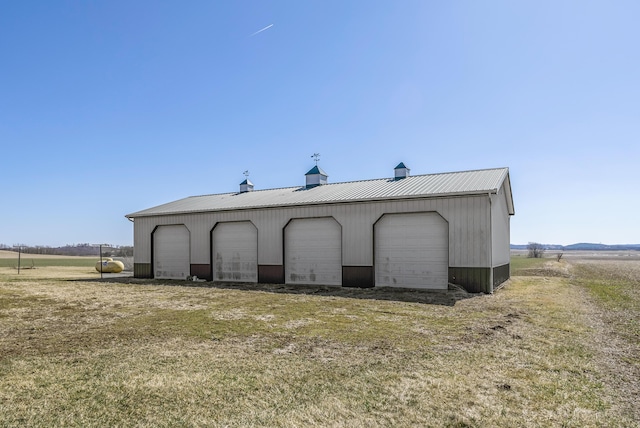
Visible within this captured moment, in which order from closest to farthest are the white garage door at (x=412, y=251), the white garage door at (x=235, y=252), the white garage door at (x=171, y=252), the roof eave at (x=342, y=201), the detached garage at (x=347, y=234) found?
the roof eave at (x=342, y=201)
the detached garage at (x=347, y=234)
the white garage door at (x=412, y=251)
the white garage door at (x=235, y=252)
the white garage door at (x=171, y=252)

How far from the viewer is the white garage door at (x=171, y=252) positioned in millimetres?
25688

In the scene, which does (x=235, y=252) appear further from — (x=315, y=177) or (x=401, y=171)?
(x=401, y=171)

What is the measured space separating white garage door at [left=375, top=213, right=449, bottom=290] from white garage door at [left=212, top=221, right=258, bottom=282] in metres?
7.61

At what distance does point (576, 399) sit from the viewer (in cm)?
530

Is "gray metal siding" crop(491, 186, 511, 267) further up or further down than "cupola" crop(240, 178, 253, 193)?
further down

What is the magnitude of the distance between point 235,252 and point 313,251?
17.2 feet

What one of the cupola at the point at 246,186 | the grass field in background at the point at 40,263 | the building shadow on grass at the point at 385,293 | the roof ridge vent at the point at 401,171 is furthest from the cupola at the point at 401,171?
the grass field in background at the point at 40,263

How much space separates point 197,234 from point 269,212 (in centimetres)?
555

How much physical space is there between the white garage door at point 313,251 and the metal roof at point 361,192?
1.28m

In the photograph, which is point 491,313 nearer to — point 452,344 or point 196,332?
point 452,344

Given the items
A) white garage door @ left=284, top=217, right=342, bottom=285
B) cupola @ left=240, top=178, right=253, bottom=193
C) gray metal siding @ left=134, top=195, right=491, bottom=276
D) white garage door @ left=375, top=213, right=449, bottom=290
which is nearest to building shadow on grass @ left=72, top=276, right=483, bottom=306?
white garage door @ left=375, top=213, right=449, bottom=290

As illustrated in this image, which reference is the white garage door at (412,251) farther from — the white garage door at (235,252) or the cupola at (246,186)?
the cupola at (246,186)

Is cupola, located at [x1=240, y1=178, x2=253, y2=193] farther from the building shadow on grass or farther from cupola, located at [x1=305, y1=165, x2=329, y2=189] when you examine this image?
the building shadow on grass

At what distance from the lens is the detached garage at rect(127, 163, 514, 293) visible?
58.6 feet
